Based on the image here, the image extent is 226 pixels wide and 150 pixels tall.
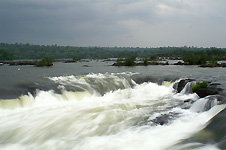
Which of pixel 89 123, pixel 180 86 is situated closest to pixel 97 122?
pixel 89 123

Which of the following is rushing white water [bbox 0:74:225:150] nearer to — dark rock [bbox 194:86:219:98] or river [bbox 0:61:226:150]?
river [bbox 0:61:226:150]

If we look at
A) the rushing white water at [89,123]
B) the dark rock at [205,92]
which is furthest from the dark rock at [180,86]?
the rushing white water at [89,123]

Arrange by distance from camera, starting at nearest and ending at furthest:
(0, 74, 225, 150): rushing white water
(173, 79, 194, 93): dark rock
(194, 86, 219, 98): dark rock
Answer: (0, 74, 225, 150): rushing white water < (194, 86, 219, 98): dark rock < (173, 79, 194, 93): dark rock

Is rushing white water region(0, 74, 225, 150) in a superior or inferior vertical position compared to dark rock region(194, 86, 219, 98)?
inferior

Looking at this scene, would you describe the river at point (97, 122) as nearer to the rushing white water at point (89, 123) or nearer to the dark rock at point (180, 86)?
the rushing white water at point (89, 123)

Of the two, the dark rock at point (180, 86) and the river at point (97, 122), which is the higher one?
the dark rock at point (180, 86)

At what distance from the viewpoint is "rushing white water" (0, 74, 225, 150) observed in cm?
766

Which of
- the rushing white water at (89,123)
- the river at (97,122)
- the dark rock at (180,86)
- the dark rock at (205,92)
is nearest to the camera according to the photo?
the river at (97,122)

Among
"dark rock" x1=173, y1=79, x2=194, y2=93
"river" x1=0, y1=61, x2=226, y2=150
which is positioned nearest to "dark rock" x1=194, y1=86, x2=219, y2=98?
"river" x1=0, y1=61, x2=226, y2=150

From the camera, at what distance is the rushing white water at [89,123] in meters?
7.66

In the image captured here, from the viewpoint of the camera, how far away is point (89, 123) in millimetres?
9859

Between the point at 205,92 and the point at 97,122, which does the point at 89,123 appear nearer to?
the point at 97,122

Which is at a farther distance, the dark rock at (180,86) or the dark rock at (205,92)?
the dark rock at (180,86)

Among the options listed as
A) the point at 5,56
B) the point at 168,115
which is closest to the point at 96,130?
the point at 168,115
